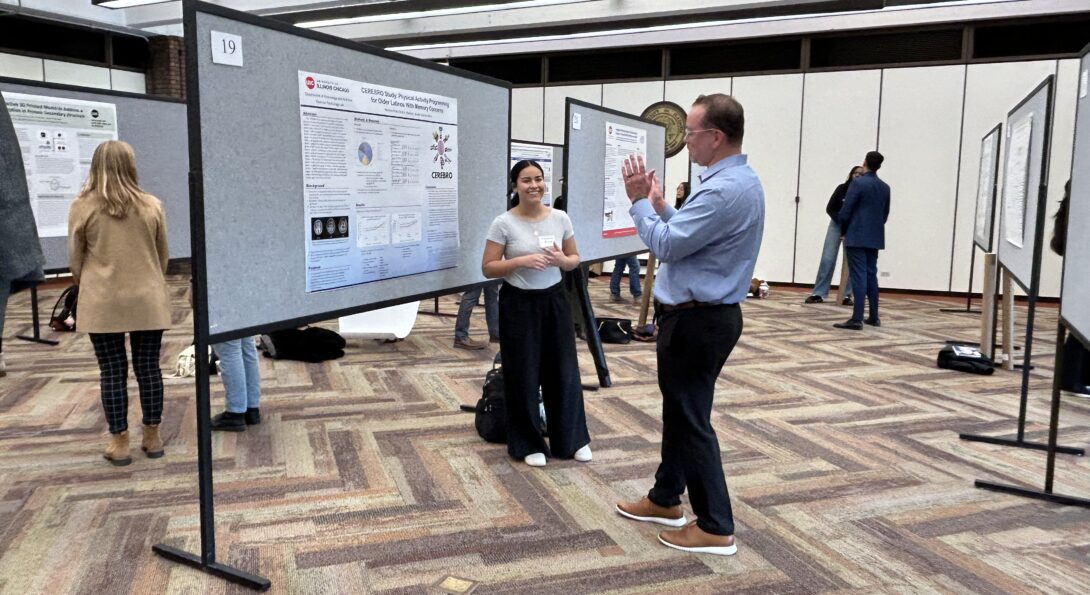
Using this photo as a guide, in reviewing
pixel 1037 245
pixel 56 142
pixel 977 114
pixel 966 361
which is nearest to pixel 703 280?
pixel 1037 245

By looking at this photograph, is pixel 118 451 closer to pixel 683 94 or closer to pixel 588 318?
pixel 588 318

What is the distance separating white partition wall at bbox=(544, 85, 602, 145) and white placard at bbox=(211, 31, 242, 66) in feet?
27.4

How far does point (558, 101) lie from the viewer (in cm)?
1034

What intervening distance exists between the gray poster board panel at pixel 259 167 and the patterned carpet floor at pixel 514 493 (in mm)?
748

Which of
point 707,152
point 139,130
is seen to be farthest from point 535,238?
point 139,130

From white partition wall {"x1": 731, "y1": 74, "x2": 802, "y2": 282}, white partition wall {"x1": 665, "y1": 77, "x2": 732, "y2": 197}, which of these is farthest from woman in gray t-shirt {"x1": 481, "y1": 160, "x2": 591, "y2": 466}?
white partition wall {"x1": 665, "y1": 77, "x2": 732, "y2": 197}

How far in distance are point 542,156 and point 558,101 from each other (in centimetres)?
367

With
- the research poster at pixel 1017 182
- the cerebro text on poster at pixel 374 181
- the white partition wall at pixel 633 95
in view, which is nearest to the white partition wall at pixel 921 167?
the white partition wall at pixel 633 95

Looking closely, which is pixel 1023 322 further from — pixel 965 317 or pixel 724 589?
pixel 724 589

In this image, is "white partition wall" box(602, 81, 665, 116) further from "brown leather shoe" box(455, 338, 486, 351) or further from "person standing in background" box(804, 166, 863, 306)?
"brown leather shoe" box(455, 338, 486, 351)

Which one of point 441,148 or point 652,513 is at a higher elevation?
point 441,148

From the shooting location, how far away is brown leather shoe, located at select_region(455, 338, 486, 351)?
552 cm

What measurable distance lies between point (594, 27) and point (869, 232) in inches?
154

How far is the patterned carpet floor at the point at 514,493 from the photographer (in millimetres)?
2252
